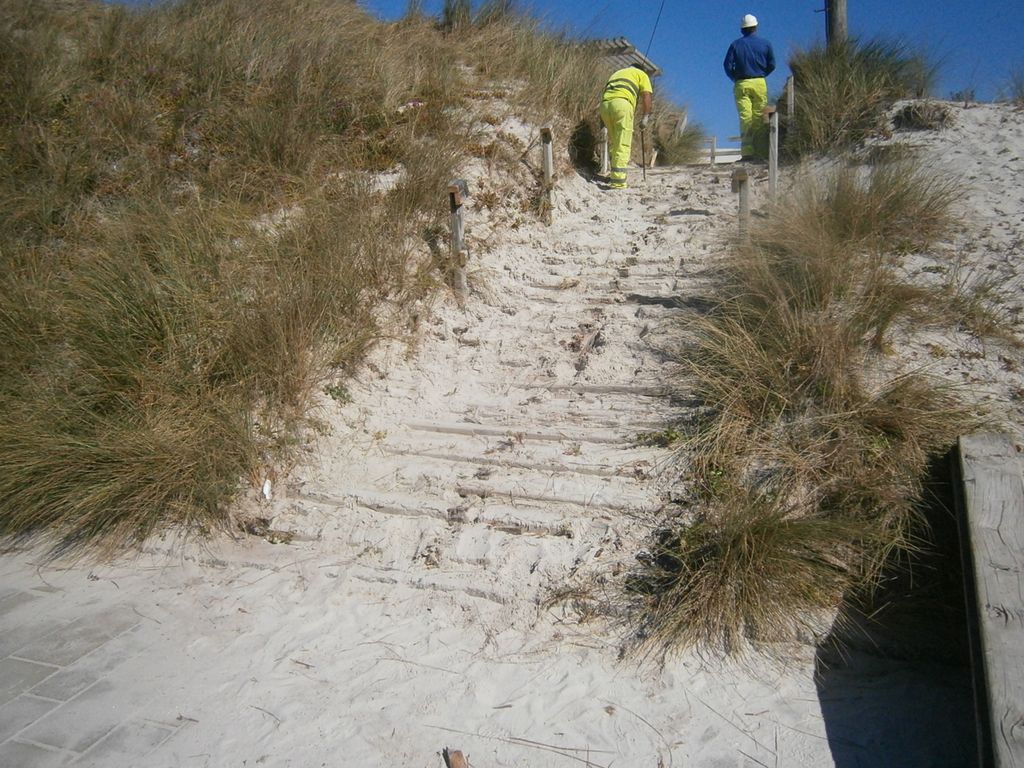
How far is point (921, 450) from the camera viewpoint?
4.14 meters

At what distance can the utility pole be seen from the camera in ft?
33.3

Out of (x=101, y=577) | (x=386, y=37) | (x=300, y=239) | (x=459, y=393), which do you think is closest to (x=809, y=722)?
(x=459, y=393)

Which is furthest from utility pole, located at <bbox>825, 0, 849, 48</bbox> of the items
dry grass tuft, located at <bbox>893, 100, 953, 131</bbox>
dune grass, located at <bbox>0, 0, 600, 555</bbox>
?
dune grass, located at <bbox>0, 0, 600, 555</bbox>

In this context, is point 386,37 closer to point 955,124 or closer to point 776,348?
point 955,124

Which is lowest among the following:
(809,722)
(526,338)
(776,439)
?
(809,722)

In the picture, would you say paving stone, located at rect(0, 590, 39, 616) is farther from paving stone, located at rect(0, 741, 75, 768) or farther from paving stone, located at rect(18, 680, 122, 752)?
paving stone, located at rect(0, 741, 75, 768)

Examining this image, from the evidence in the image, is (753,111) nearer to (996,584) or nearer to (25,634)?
(996,584)

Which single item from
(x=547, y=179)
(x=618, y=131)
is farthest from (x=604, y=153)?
(x=547, y=179)

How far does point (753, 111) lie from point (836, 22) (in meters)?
1.73

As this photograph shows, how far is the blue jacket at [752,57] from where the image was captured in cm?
995

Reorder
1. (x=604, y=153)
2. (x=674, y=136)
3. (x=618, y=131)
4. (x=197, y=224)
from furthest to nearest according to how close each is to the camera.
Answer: (x=674, y=136)
(x=604, y=153)
(x=618, y=131)
(x=197, y=224)

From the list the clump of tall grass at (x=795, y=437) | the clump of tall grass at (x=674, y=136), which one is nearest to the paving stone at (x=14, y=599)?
the clump of tall grass at (x=795, y=437)

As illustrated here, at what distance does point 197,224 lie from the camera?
6.44 metres

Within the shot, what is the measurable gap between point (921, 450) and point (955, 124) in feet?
20.1
